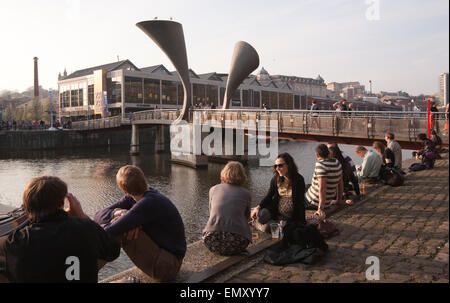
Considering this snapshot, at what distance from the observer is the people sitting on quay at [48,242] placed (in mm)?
2742

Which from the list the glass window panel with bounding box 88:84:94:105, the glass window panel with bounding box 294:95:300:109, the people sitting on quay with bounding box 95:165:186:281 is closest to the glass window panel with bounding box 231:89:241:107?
the glass window panel with bounding box 88:84:94:105

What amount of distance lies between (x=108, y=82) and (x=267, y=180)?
165 feet

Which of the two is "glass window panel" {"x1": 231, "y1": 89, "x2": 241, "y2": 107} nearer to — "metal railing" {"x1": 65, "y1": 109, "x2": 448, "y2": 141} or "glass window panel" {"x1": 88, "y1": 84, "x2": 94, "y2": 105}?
"glass window panel" {"x1": 88, "y1": 84, "x2": 94, "y2": 105}

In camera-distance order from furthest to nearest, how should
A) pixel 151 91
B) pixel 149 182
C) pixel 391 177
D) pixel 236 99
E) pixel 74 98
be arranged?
pixel 236 99
pixel 74 98
pixel 151 91
pixel 149 182
pixel 391 177

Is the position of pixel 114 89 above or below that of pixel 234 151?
above

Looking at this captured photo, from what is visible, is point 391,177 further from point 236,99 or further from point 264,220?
point 236,99

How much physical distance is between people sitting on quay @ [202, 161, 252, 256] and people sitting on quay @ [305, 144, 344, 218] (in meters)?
1.94

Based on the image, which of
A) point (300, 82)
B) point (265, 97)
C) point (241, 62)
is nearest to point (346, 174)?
point (241, 62)

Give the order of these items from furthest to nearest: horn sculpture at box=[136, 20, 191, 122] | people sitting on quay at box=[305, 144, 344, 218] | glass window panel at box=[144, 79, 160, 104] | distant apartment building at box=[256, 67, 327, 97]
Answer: distant apartment building at box=[256, 67, 327, 97] → glass window panel at box=[144, 79, 160, 104] → horn sculpture at box=[136, 20, 191, 122] → people sitting on quay at box=[305, 144, 344, 218]

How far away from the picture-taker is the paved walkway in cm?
403

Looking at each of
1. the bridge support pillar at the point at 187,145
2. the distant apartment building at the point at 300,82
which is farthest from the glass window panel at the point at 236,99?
the distant apartment building at the point at 300,82

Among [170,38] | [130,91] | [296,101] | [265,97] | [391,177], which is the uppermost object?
[296,101]

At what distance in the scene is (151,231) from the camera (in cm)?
383

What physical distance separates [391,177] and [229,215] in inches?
274
